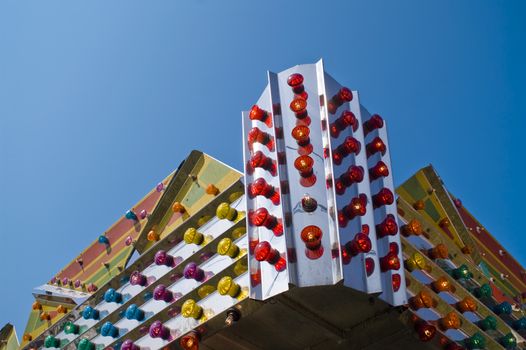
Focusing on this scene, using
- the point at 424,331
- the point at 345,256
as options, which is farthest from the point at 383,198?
the point at 424,331

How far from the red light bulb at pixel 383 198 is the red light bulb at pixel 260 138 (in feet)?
5.96

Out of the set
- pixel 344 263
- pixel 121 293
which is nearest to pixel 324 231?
pixel 344 263

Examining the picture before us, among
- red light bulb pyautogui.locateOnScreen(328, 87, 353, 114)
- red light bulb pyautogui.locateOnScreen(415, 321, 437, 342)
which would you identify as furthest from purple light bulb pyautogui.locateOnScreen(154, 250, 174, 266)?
red light bulb pyautogui.locateOnScreen(415, 321, 437, 342)

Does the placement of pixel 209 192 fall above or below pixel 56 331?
above

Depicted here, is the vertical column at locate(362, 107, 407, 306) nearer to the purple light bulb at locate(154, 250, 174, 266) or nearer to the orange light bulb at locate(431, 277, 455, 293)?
the orange light bulb at locate(431, 277, 455, 293)

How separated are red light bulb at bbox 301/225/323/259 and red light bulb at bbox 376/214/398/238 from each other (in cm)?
121

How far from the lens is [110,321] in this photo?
12.4 meters

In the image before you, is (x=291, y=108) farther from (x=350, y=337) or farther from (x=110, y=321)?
(x=110, y=321)

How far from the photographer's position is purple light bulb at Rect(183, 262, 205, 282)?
438 inches

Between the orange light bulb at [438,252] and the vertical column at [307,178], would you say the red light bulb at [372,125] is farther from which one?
the orange light bulb at [438,252]

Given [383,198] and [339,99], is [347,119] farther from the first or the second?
[383,198]

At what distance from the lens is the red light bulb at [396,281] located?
973 centimetres

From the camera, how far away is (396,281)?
980 cm

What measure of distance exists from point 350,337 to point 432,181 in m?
6.53
